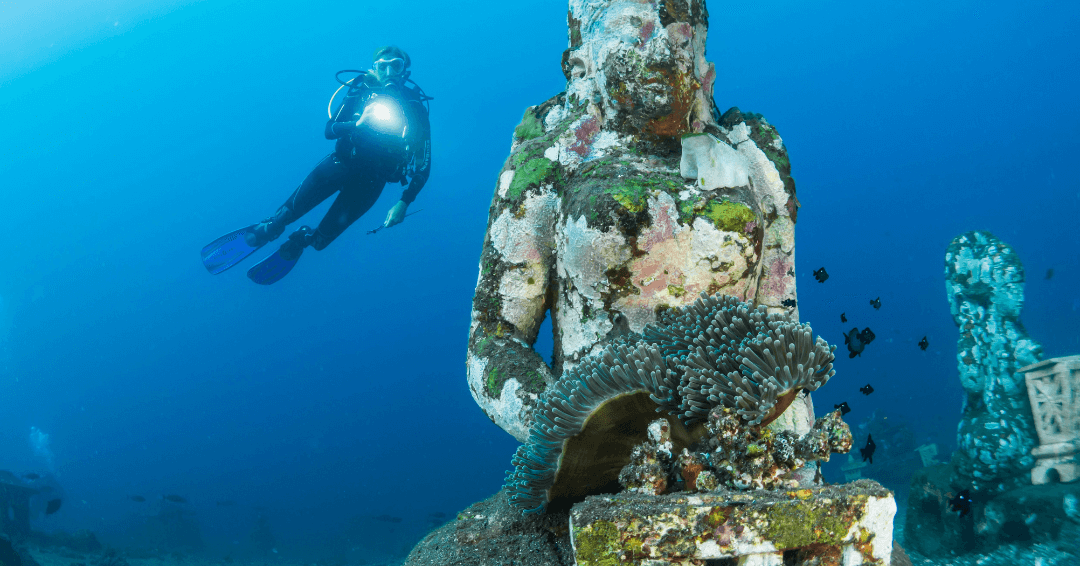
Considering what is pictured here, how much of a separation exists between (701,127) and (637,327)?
99 centimetres

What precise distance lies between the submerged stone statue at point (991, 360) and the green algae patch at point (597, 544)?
9.90 metres

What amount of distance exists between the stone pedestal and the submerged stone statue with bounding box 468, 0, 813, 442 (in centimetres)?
804

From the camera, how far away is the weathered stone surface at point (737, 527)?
98 centimetres

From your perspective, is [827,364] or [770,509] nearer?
[770,509]

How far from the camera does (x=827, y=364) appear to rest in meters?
1.31

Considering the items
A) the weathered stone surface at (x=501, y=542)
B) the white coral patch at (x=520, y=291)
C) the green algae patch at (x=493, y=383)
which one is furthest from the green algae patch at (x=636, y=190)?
the weathered stone surface at (x=501, y=542)

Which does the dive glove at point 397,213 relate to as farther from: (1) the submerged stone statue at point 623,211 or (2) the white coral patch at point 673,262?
(2) the white coral patch at point 673,262

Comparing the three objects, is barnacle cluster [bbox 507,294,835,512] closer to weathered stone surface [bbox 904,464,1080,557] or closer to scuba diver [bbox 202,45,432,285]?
weathered stone surface [bbox 904,464,1080,557]

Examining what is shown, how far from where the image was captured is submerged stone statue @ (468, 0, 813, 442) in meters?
2.00

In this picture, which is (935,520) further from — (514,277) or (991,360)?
(514,277)

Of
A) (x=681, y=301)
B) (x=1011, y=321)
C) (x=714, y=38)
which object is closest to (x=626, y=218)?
(x=681, y=301)

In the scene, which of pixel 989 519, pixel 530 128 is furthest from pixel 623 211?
pixel 989 519

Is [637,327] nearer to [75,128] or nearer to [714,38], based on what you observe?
[714,38]

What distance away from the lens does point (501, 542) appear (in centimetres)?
168
